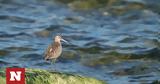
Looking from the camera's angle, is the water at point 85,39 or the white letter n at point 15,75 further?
the water at point 85,39

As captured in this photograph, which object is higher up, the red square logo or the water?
the water

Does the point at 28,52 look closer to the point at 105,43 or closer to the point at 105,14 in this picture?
the point at 105,43

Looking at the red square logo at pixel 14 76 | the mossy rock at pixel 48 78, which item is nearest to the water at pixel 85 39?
the mossy rock at pixel 48 78

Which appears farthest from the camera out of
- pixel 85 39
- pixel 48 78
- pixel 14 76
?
pixel 85 39

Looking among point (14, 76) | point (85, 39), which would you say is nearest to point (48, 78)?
point (14, 76)

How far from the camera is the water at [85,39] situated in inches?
483

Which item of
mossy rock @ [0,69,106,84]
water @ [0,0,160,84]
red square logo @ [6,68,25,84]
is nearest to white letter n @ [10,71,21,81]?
red square logo @ [6,68,25,84]

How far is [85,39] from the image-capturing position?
48.7 feet

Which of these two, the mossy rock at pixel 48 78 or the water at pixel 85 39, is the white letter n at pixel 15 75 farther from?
the water at pixel 85 39

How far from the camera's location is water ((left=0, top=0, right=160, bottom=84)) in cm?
1227

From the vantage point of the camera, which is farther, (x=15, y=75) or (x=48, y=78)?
(x=48, y=78)

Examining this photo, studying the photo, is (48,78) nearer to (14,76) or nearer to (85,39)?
(14,76)

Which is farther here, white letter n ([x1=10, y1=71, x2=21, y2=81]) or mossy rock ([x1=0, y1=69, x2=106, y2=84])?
mossy rock ([x1=0, y1=69, x2=106, y2=84])

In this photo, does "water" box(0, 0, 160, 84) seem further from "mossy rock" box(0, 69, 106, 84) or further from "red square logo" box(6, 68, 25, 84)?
"red square logo" box(6, 68, 25, 84)
